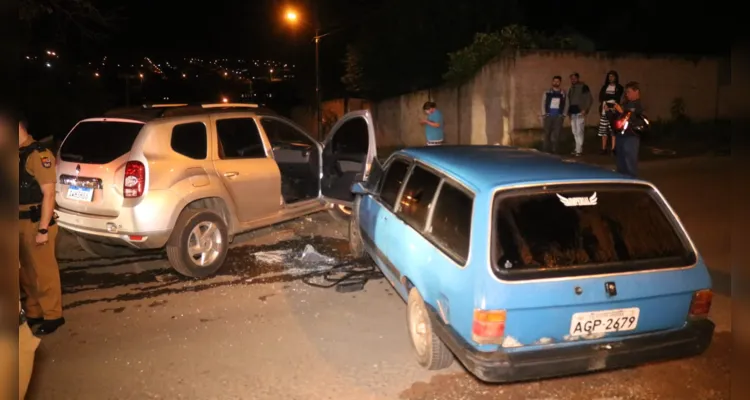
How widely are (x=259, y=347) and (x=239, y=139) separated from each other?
9.85 ft

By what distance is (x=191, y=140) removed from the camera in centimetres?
658

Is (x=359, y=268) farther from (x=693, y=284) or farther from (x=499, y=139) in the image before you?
(x=499, y=139)

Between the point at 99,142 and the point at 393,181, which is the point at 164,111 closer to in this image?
the point at 99,142

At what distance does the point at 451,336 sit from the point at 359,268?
3118 mm

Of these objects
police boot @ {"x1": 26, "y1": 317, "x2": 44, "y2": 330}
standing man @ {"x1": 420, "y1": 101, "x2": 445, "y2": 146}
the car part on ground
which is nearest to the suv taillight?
police boot @ {"x1": 26, "y1": 317, "x2": 44, "y2": 330}

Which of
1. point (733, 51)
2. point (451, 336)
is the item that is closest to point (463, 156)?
point (451, 336)

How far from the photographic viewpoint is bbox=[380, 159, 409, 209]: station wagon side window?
18.4ft

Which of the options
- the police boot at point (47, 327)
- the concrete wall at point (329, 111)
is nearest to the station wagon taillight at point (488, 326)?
the police boot at point (47, 327)

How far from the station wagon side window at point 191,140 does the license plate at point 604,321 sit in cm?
429

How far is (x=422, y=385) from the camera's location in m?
4.37

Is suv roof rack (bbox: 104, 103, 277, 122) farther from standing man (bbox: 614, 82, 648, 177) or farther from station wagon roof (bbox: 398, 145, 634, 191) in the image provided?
standing man (bbox: 614, 82, 648, 177)

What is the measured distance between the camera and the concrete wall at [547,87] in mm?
15922

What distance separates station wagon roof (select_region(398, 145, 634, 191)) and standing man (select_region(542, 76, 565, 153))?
7991 mm

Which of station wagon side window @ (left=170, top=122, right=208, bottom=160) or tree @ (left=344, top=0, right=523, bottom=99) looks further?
tree @ (left=344, top=0, right=523, bottom=99)
